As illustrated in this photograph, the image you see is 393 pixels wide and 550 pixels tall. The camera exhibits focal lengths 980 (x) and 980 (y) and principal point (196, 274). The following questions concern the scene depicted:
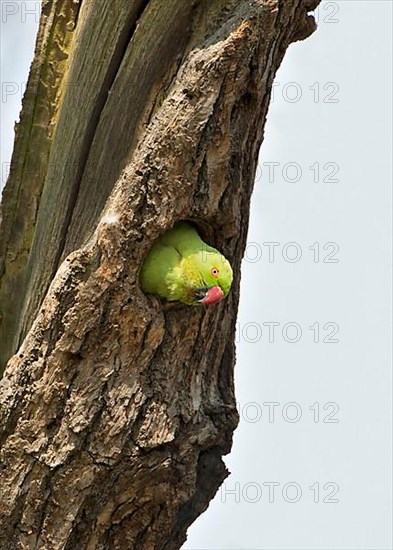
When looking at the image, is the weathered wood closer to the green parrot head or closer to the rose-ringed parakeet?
the rose-ringed parakeet

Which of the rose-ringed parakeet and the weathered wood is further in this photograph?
the weathered wood

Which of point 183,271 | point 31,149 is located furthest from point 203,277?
point 31,149

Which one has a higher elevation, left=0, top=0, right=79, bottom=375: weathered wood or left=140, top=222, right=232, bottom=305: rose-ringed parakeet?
left=0, top=0, right=79, bottom=375: weathered wood

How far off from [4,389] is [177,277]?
0.77 metres

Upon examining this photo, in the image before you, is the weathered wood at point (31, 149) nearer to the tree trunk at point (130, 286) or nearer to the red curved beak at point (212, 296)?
the tree trunk at point (130, 286)

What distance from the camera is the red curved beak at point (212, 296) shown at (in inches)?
141

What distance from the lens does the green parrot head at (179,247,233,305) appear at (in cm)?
358

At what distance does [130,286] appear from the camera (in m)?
3.54

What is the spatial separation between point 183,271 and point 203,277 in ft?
0.25

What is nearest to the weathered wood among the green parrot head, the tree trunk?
the tree trunk

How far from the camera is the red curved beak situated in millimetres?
3594

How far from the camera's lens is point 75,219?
3.79 m

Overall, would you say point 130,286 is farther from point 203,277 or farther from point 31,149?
point 31,149

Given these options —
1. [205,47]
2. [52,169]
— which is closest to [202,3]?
[205,47]
